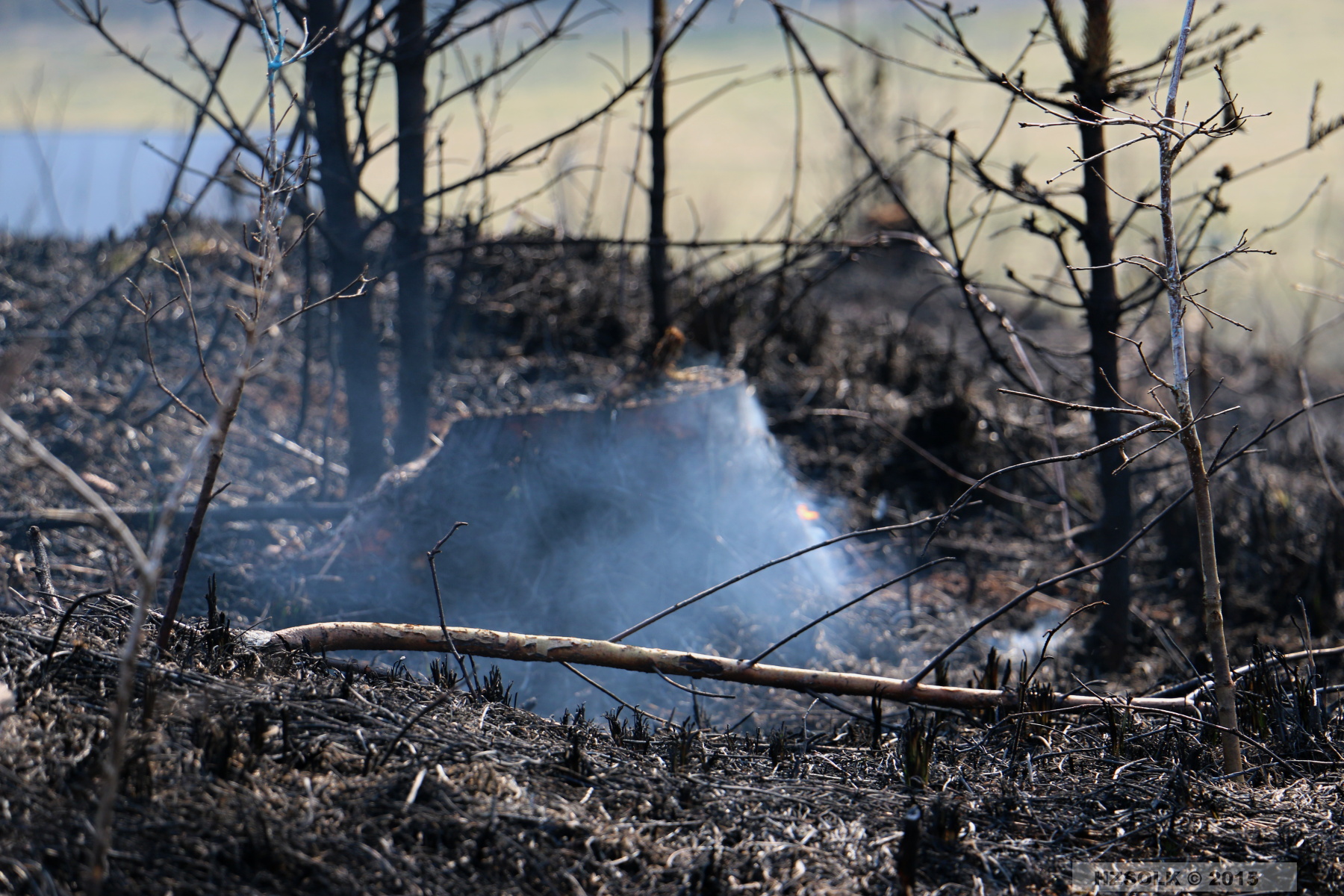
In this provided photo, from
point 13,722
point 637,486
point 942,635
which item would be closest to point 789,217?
point 637,486

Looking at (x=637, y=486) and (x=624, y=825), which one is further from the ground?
(x=637, y=486)

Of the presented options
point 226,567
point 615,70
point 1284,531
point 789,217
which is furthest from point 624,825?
point 1284,531

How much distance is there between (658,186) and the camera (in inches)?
199

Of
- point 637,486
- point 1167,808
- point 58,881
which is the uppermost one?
point 637,486

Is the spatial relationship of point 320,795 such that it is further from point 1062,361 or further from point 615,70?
point 1062,361

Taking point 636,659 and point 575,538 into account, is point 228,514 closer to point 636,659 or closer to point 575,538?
point 575,538

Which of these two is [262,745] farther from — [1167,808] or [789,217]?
[789,217]

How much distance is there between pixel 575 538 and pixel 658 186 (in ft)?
6.98

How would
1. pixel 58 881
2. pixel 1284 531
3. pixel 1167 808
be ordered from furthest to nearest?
pixel 1284 531, pixel 1167 808, pixel 58 881

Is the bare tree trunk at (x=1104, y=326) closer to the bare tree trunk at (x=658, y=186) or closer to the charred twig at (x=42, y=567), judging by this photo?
the bare tree trunk at (x=658, y=186)

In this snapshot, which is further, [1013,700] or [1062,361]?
[1062,361]

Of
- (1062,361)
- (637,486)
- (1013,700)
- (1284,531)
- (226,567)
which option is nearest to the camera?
(1013,700)

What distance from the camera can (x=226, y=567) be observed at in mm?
3859

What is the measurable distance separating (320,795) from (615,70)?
3551 millimetres
